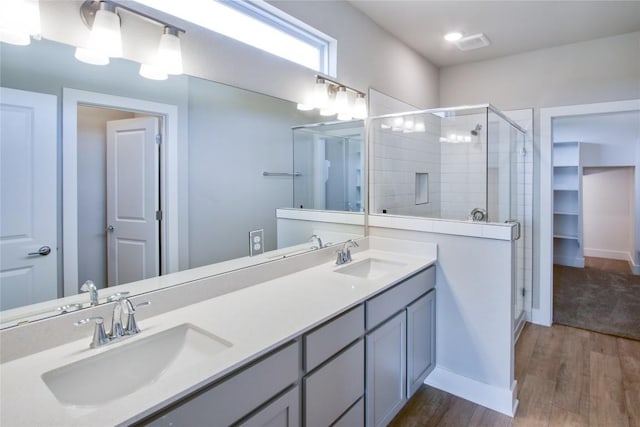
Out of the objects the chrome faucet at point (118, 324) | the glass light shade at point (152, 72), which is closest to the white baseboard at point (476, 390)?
the chrome faucet at point (118, 324)

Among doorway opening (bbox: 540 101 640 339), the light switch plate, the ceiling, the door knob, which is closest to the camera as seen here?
the door knob

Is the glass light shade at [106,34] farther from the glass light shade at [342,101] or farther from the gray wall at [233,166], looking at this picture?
the glass light shade at [342,101]

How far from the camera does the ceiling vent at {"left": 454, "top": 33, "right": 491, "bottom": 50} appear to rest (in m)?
3.04

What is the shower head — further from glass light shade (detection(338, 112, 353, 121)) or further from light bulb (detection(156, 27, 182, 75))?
light bulb (detection(156, 27, 182, 75))

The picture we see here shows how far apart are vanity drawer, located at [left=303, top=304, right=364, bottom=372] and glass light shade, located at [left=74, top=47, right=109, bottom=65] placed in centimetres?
128

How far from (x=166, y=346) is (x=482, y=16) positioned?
10.1 ft

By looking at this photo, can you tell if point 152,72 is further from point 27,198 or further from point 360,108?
point 360,108

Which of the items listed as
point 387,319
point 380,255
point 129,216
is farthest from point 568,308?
point 129,216

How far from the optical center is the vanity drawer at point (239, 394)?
36.7 inches

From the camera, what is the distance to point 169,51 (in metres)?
1.45

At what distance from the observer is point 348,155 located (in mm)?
2639

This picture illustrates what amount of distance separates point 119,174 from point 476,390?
240cm

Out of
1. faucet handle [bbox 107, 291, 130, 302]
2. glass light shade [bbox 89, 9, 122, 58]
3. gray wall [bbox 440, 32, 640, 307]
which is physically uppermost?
gray wall [bbox 440, 32, 640, 307]

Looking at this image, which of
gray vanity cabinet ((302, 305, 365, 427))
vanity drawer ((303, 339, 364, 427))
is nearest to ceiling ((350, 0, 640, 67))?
gray vanity cabinet ((302, 305, 365, 427))
